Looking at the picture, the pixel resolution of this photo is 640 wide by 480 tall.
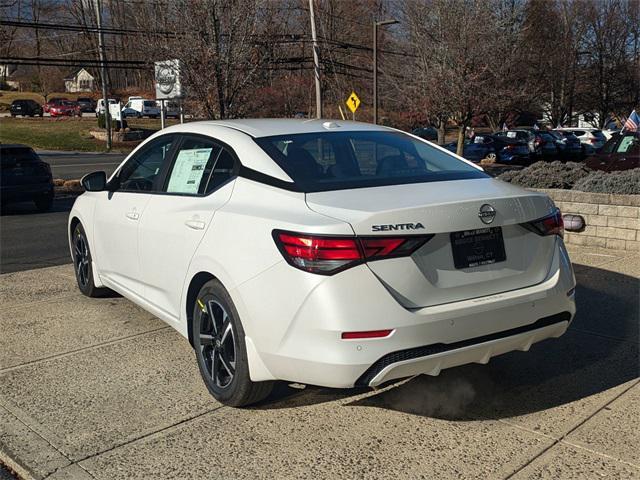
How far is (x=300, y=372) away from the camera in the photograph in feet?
10.9

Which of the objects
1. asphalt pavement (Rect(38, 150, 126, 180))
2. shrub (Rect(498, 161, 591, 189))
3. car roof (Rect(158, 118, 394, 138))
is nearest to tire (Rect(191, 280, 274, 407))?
car roof (Rect(158, 118, 394, 138))

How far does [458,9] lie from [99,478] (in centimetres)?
1990

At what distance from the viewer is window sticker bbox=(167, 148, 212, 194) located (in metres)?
4.33

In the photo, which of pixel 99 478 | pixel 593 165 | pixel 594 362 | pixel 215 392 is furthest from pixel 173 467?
pixel 593 165

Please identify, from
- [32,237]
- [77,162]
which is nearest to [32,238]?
[32,237]

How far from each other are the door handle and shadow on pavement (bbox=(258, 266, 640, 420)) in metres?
1.08

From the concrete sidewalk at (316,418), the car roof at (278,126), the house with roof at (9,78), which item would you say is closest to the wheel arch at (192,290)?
the concrete sidewalk at (316,418)

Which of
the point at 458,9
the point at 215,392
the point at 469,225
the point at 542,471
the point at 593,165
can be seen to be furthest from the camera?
the point at 458,9

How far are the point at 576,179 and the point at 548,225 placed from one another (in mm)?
7121

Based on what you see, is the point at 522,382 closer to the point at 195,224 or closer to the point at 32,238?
the point at 195,224

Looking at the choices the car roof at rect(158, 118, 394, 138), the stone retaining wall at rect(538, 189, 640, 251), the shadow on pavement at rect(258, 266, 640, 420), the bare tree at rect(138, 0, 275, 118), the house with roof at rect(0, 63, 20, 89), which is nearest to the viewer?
the shadow on pavement at rect(258, 266, 640, 420)

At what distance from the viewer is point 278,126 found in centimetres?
446

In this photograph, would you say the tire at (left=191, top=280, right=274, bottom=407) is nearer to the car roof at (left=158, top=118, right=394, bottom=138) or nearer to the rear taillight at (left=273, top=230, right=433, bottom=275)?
the rear taillight at (left=273, top=230, right=433, bottom=275)

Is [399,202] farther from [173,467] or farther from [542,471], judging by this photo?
[173,467]
